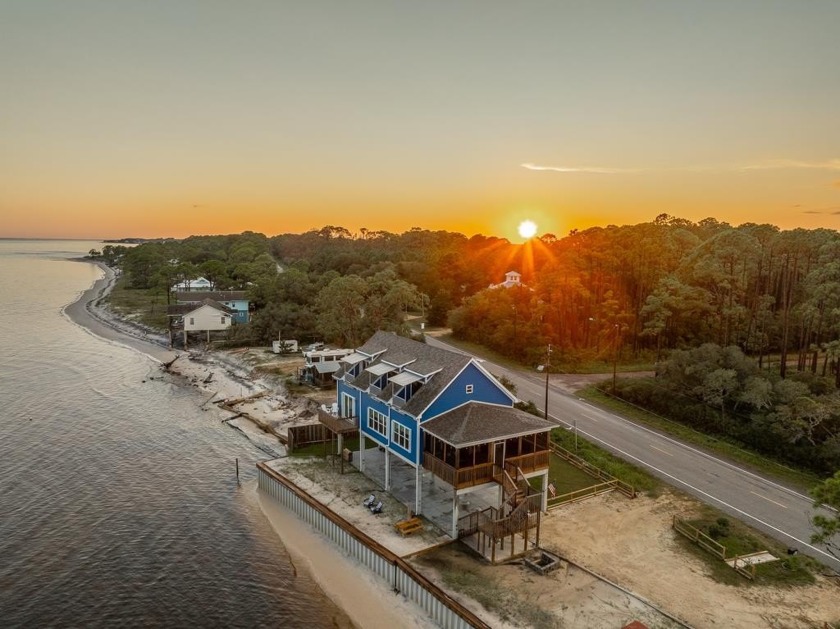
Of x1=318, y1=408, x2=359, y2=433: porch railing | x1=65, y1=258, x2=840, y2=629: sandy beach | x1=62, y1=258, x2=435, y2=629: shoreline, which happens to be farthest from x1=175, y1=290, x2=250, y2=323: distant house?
x1=318, y1=408, x2=359, y2=433: porch railing

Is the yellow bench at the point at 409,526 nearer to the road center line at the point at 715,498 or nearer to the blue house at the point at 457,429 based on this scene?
the blue house at the point at 457,429

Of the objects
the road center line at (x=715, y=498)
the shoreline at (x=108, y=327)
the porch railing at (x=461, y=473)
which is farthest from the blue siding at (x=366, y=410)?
the shoreline at (x=108, y=327)

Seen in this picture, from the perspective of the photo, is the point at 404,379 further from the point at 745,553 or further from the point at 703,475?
the point at 703,475

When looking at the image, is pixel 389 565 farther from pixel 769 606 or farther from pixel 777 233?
pixel 777 233

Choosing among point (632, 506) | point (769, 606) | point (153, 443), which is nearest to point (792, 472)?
point (632, 506)

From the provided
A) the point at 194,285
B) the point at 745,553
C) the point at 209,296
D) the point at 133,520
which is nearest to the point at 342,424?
the point at 133,520

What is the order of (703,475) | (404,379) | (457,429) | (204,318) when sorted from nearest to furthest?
(457,429), (404,379), (703,475), (204,318)
